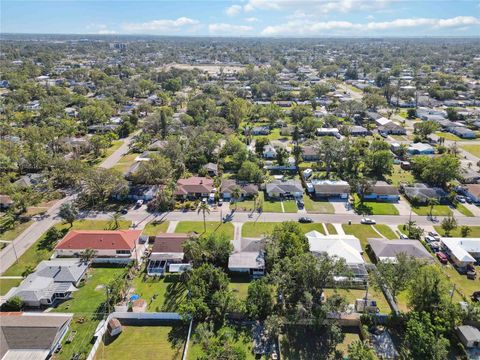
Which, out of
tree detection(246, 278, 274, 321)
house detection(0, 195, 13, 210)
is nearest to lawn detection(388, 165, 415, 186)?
tree detection(246, 278, 274, 321)

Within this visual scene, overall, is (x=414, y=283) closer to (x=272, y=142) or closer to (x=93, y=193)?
(x=93, y=193)

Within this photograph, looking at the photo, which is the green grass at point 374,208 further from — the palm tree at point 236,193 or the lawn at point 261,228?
the palm tree at point 236,193

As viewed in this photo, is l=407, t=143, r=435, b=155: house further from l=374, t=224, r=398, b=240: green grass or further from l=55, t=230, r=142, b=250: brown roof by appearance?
l=55, t=230, r=142, b=250: brown roof

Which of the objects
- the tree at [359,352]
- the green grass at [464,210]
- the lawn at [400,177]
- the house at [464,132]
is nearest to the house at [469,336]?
the tree at [359,352]

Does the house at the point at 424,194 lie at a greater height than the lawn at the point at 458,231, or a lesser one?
greater

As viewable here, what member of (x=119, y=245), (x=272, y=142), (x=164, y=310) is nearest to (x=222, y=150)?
(x=272, y=142)

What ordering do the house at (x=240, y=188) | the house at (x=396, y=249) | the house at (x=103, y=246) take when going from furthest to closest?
the house at (x=240, y=188) → the house at (x=103, y=246) → the house at (x=396, y=249)
